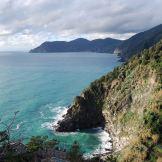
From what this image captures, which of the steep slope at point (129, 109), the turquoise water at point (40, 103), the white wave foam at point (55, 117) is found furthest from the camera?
the white wave foam at point (55, 117)

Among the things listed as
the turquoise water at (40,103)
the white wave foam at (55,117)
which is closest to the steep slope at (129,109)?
the white wave foam at (55,117)

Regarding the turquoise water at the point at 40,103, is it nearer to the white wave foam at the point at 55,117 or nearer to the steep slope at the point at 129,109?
the white wave foam at the point at 55,117

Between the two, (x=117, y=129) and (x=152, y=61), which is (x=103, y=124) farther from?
(x=152, y=61)

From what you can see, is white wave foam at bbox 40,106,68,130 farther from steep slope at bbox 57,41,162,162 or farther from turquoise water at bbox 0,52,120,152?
steep slope at bbox 57,41,162,162

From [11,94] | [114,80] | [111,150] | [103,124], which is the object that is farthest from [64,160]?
[11,94]

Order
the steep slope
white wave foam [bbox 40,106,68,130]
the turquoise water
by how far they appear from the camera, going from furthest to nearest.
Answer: white wave foam [bbox 40,106,68,130] → the turquoise water → the steep slope

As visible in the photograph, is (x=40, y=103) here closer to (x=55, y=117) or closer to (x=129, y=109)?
(x=55, y=117)

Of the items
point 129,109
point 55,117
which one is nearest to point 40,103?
point 55,117

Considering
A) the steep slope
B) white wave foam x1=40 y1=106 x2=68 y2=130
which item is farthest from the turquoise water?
the steep slope

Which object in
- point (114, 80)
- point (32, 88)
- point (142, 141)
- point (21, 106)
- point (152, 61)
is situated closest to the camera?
point (142, 141)
